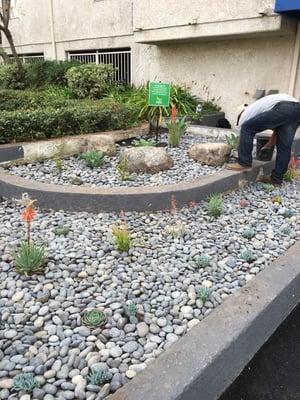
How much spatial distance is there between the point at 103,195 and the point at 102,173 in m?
0.99

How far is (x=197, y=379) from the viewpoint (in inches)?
73.4

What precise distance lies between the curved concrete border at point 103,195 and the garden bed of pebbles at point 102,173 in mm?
361

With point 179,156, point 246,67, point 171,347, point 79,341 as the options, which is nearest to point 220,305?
point 171,347

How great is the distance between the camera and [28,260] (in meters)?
2.70

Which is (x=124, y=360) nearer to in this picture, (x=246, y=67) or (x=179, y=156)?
(x=179, y=156)

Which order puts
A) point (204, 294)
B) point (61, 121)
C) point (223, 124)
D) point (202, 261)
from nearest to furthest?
1. point (204, 294)
2. point (202, 261)
3. point (61, 121)
4. point (223, 124)

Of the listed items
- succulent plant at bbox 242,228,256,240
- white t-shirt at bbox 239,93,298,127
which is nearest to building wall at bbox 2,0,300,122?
white t-shirt at bbox 239,93,298,127

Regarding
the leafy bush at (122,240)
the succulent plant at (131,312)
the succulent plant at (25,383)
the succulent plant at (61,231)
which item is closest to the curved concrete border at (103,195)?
the succulent plant at (61,231)

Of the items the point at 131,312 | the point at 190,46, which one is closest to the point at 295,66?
the point at 190,46

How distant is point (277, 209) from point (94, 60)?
9496mm

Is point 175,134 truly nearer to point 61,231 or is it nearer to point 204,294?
point 61,231

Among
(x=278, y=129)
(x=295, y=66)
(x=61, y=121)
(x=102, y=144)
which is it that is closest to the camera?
(x=278, y=129)

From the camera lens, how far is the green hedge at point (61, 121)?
18.1ft

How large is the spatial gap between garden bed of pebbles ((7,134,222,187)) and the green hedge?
0.78 m
